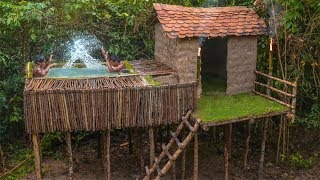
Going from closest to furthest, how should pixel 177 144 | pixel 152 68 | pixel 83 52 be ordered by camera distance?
1. pixel 177 144
2. pixel 152 68
3. pixel 83 52

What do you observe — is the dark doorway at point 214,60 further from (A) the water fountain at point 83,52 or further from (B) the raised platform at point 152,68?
(A) the water fountain at point 83,52

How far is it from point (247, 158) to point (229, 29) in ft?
16.1

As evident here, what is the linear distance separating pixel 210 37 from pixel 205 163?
4.71 metres

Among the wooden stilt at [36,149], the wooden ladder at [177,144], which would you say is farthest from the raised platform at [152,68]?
the wooden stilt at [36,149]

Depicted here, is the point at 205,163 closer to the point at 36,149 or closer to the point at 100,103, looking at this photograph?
the point at 100,103

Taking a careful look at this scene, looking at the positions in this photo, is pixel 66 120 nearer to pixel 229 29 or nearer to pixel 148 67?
pixel 148 67

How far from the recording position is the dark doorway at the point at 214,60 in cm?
1627

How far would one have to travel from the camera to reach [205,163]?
14594 mm

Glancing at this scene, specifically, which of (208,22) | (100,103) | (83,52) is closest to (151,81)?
(100,103)

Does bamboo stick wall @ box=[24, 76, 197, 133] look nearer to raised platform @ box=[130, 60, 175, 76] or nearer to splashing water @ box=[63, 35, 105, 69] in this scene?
raised platform @ box=[130, 60, 175, 76]

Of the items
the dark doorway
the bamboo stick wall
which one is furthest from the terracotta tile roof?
the dark doorway

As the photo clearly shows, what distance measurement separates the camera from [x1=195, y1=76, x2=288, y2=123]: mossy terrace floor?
11297 millimetres

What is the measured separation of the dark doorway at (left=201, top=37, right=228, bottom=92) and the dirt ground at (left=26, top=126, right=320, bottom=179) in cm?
257

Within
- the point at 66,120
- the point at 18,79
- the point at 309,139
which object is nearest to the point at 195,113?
the point at 66,120
